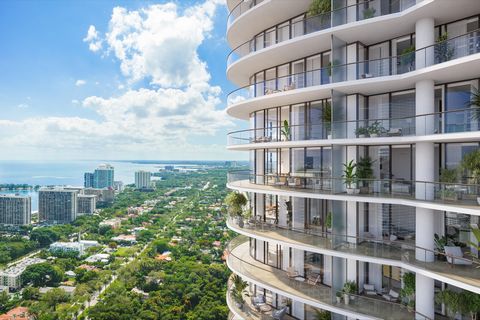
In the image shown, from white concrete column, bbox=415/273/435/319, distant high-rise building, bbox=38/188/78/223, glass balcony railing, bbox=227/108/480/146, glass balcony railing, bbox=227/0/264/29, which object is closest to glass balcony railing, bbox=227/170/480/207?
glass balcony railing, bbox=227/108/480/146

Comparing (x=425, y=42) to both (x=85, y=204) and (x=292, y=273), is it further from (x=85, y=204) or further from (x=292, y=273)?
(x=85, y=204)

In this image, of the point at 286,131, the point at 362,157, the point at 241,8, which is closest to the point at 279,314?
the point at 362,157

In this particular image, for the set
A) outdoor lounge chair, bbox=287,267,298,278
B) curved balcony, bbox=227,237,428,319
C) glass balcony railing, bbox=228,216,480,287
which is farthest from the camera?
outdoor lounge chair, bbox=287,267,298,278

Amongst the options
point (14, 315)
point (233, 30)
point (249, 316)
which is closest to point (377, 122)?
point (233, 30)

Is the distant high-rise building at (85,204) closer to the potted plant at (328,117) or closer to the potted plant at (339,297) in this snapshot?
the potted plant at (328,117)

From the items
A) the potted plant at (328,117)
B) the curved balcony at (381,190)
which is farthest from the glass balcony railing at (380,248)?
the potted plant at (328,117)

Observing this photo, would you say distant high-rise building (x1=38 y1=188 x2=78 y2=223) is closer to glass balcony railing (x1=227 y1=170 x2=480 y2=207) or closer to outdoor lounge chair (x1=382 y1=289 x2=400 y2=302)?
glass balcony railing (x1=227 y1=170 x2=480 y2=207)
